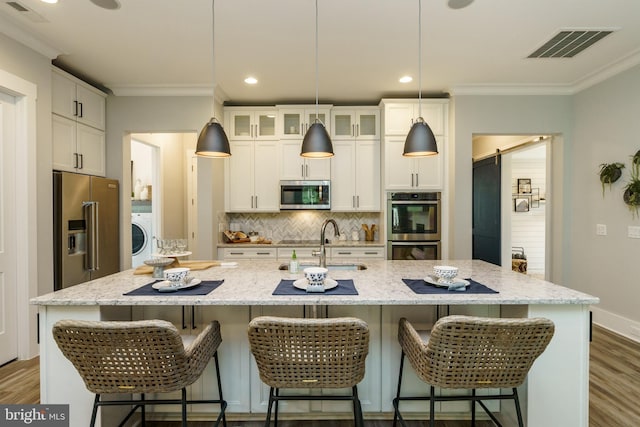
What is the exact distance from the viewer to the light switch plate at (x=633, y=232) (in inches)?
127

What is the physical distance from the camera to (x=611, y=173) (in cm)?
343

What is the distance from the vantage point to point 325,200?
14.5 ft

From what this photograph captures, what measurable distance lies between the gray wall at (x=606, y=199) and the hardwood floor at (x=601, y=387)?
1.67 ft

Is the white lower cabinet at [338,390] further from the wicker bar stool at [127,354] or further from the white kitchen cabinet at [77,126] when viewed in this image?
the white kitchen cabinet at [77,126]

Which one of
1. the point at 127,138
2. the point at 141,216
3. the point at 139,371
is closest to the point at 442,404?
the point at 139,371

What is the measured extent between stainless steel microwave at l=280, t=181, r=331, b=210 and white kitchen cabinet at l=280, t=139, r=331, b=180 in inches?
4.1

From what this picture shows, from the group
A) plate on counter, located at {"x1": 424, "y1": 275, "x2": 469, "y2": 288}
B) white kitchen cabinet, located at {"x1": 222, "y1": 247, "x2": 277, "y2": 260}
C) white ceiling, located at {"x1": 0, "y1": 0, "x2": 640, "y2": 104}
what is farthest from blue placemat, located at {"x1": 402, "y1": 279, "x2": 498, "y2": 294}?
white kitchen cabinet, located at {"x1": 222, "y1": 247, "x2": 277, "y2": 260}

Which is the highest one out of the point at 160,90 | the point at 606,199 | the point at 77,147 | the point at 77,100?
the point at 160,90

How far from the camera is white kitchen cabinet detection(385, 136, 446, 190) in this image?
4.24 m

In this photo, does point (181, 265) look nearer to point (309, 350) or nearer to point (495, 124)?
point (309, 350)

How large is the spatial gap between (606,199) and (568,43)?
1712 mm

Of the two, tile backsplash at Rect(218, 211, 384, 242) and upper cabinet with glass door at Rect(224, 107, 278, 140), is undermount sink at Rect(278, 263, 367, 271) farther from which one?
upper cabinet with glass door at Rect(224, 107, 278, 140)

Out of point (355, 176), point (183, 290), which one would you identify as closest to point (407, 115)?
point (355, 176)

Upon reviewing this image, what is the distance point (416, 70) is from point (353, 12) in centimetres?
127
